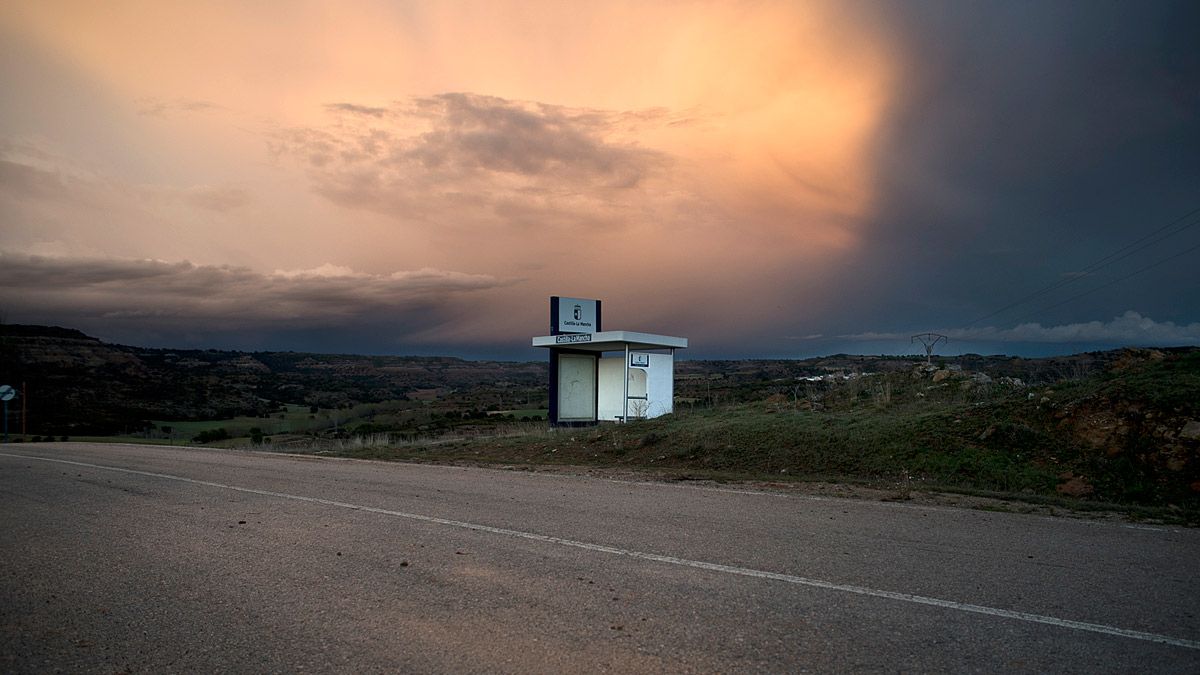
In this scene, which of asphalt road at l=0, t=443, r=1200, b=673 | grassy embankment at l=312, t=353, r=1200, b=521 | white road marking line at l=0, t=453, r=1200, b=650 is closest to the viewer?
asphalt road at l=0, t=443, r=1200, b=673

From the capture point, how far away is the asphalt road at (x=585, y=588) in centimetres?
477

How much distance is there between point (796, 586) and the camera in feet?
20.3

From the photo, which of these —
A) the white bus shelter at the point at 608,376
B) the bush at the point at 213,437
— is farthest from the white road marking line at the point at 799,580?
the bush at the point at 213,437

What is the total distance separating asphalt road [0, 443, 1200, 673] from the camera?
15.6 feet

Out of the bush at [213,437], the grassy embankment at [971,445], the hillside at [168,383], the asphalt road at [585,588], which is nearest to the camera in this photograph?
the asphalt road at [585,588]

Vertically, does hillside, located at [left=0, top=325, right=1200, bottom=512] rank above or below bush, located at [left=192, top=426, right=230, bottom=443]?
above

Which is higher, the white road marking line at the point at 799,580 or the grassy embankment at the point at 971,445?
the grassy embankment at the point at 971,445

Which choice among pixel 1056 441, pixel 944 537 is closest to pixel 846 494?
pixel 944 537

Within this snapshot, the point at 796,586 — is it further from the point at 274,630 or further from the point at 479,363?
the point at 479,363

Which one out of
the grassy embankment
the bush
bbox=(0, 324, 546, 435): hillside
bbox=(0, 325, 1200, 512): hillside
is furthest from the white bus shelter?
bbox=(0, 324, 546, 435): hillside

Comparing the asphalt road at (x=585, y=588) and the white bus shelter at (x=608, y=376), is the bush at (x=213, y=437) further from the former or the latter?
the asphalt road at (x=585, y=588)

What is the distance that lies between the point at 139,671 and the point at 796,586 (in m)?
4.53

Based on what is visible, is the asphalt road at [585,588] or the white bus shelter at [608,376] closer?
the asphalt road at [585,588]

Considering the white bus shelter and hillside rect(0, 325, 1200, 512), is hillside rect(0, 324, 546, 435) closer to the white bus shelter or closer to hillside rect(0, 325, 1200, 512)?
hillside rect(0, 325, 1200, 512)
